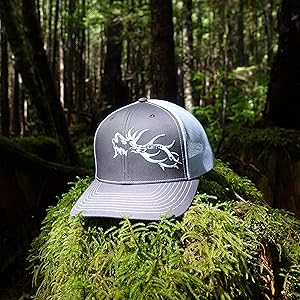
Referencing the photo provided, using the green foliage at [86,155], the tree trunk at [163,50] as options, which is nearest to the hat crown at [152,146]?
the tree trunk at [163,50]

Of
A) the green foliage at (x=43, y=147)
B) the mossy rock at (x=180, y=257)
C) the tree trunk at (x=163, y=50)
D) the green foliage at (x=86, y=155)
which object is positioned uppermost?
the tree trunk at (x=163, y=50)

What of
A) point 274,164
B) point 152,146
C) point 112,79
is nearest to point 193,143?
point 152,146

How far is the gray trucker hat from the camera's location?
1.68 meters

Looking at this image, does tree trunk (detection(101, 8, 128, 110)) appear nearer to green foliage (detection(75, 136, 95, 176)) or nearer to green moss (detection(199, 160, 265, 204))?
green foliage (detection(75, 136, 95, 176))

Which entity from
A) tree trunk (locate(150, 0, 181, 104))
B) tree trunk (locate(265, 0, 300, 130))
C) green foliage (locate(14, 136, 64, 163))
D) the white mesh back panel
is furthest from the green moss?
green foliage (locate(14, 136, 64, 163))

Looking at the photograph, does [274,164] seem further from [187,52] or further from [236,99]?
[236,99]

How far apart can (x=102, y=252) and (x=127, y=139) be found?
508mm

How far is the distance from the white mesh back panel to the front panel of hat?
1.2 inches

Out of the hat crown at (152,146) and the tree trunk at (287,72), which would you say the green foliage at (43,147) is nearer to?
the tree trunk at (287,72)

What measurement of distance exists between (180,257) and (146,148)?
51 cm

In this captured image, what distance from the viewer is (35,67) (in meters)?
7.18

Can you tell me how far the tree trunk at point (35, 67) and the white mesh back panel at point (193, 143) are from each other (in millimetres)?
5159

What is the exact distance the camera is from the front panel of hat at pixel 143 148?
1787 mm

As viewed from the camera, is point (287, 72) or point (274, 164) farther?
point (287, 72)
